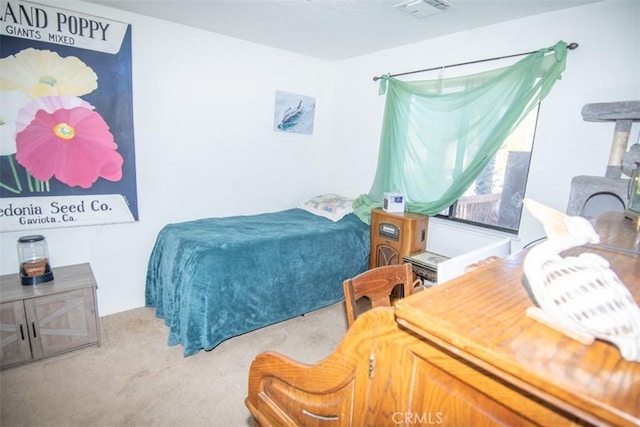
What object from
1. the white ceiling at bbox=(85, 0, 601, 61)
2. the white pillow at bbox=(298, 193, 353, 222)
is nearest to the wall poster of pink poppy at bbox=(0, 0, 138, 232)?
the white ceiling at bbox=(85, 0, 601, 61)

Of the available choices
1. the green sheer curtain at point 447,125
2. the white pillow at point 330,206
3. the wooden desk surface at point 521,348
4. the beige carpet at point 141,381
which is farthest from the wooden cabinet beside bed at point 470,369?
the white pillow at point 330,206

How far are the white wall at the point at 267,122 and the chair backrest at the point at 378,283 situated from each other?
4.89 feet

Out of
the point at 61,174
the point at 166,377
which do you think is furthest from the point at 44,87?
the point at 166,377

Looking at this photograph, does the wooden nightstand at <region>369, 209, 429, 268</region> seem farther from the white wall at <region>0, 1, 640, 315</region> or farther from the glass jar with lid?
the glass jar with lid

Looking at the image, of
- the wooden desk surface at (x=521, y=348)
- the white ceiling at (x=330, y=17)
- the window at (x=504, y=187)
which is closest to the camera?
the wooden desk surface at (x=521, y=348)

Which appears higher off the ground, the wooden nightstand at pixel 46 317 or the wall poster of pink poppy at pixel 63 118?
the wall poster of pink poppy at pixel 63 118

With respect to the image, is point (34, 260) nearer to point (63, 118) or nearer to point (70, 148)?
point (70, 148)

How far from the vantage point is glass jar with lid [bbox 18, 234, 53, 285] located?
198cm

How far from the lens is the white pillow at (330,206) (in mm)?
3057

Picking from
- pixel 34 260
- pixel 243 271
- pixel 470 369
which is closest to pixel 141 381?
pixel 243 271

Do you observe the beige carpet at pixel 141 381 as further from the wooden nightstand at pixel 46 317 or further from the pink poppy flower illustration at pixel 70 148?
the pink poppy flower illustration at pixel 70 148

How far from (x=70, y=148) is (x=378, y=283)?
93.8 inches

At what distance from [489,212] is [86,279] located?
10.1 feet

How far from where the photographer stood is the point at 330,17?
226 cm
